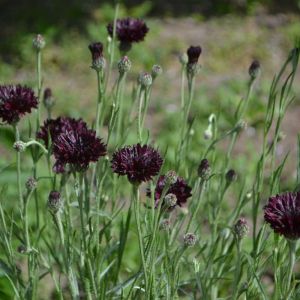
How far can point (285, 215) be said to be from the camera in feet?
3.49

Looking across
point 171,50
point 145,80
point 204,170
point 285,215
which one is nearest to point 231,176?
point 204,170

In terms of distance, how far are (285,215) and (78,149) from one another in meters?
0.37

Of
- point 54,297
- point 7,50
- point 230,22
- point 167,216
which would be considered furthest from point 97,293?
point 230,22

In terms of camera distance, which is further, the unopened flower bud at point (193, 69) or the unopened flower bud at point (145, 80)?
the unopened flower bud at point (193, 69)

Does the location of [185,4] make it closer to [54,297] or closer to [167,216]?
[54,297]

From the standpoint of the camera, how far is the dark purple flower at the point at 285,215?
1047 mm

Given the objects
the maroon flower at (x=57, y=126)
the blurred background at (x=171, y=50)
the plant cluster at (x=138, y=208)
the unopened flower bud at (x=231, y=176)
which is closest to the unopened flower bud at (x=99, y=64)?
the plant cluster at (x=138, y=208)

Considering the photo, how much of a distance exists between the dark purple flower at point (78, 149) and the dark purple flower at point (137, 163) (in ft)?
0.13

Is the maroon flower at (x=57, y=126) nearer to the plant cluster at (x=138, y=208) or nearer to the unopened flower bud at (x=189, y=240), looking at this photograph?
the plant cluster at (x=138, y=208)

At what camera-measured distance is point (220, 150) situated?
2.97 m

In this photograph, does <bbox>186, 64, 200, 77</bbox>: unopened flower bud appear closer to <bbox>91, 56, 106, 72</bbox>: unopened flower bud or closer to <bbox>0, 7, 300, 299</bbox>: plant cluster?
<bbox>0, 7, 300, 299</bbox>: plant cluster

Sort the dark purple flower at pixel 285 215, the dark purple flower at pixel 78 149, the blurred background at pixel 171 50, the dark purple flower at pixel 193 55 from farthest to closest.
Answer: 1. the blurred background at pixel 171 50
2. the dark purple flower at pixel 193 55
3. the dark purple flower at pixel 78 149
4. the dark purple flower at pixel 285 215

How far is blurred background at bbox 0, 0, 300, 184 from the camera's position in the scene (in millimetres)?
3283

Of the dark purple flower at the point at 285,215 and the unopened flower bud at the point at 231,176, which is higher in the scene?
the unopened flower bud at the point at 231,176
